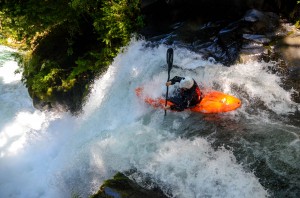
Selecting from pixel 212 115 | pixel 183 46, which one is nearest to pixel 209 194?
pixel 212 115

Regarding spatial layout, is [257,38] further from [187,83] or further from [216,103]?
[187,83]

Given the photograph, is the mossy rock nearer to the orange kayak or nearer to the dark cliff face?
the orange kayak

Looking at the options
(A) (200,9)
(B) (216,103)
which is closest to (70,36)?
(A) (200,9)

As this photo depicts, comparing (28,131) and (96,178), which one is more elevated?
(96,178)

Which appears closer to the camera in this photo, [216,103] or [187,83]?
[187,83]

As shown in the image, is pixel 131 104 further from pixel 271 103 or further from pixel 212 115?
pixel 271 103

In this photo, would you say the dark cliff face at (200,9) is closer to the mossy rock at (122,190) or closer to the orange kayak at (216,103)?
the orange kayak at (216,103)
